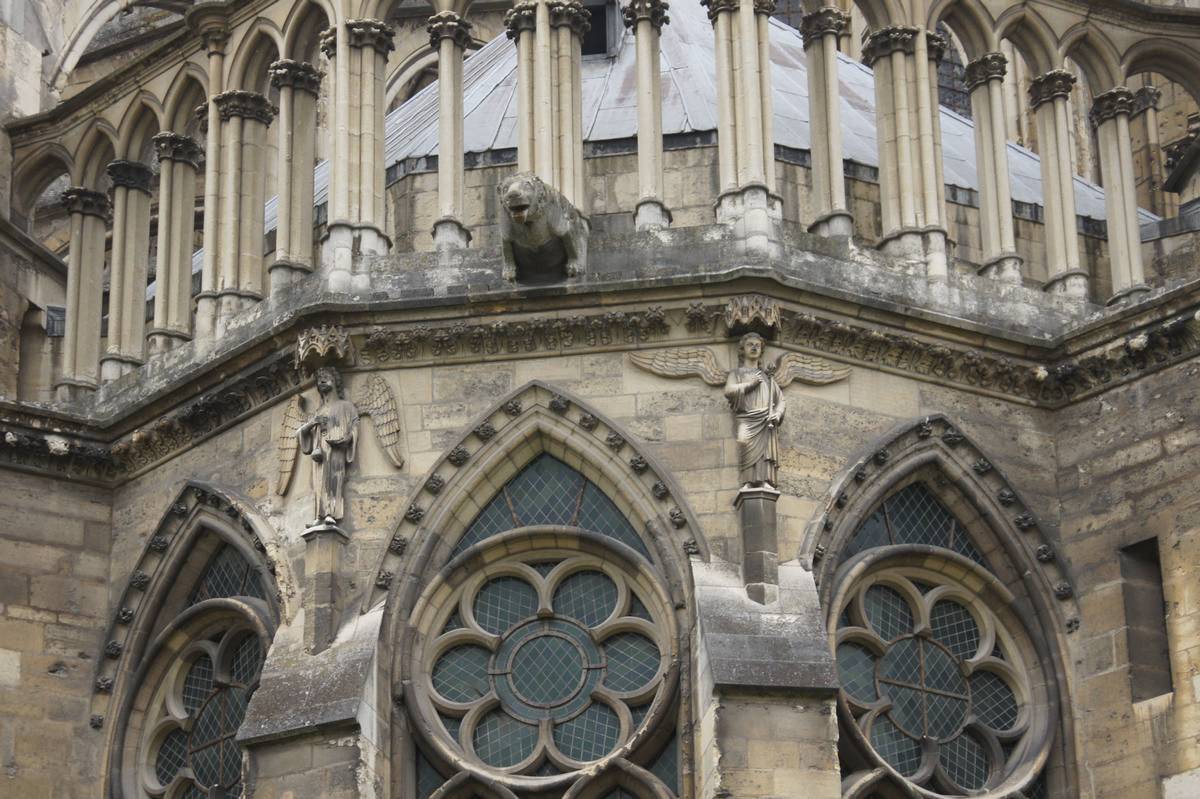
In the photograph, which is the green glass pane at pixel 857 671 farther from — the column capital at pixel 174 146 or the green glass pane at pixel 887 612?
the column capital at pixel 174 146

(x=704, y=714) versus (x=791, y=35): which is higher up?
(x=791, y=35)

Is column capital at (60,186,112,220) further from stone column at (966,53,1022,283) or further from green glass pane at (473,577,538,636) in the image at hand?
stone column at (966,53,1022,283)

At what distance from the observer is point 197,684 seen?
22.2m

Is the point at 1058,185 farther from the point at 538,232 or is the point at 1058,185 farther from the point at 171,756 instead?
the point at 171,756

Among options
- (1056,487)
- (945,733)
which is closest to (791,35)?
(1056,487)

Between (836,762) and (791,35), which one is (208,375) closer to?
(836,762)

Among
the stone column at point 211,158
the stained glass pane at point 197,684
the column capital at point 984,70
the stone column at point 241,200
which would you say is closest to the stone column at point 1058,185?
the column capital at point 984,70

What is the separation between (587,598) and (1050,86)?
22.2ft

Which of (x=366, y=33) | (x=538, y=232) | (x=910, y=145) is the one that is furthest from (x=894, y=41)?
(x=366, y=33)

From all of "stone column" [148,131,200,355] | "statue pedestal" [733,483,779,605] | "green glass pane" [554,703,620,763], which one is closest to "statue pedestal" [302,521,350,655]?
"green glass pane" [554,703,620,763]

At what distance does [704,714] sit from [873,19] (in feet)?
22.8

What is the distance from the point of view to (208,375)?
2184cm

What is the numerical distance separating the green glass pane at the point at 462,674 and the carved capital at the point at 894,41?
21.2 feet

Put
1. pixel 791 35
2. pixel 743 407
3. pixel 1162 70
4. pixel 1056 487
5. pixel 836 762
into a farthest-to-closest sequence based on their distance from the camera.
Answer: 1. pixel 791 35
2. pixel 1162 70
3. pixel 1056 487
4. pixel 743 407
5. pixel 836 762
